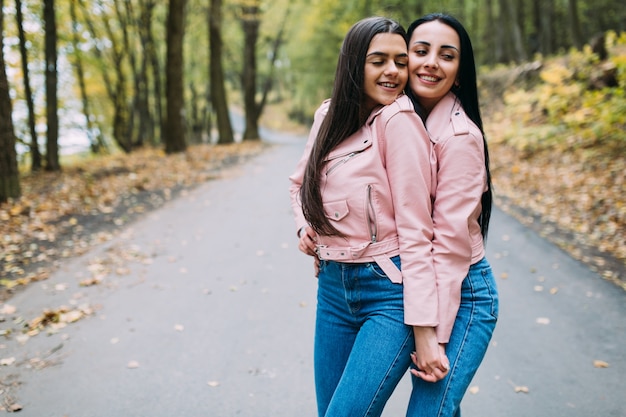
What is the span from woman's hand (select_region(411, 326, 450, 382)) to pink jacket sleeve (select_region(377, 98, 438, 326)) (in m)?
0.06

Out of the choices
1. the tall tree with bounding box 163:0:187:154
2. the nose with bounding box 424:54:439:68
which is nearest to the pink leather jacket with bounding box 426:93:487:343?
the nose with bounding box 424:54:439:68

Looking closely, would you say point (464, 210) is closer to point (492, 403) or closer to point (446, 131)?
point (446, 131)

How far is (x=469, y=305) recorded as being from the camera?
1.89 metres

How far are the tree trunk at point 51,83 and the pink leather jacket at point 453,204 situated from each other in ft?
46.9

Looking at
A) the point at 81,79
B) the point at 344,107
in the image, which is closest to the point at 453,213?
the point at 344,107

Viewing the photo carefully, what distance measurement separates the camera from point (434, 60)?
199cm

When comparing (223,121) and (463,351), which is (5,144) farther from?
(223,121)

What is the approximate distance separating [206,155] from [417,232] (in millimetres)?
16201

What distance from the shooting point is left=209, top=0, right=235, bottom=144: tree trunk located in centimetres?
2089

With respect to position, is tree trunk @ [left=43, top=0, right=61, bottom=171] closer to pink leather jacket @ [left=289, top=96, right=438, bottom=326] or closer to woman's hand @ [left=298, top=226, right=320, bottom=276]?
woman's hand @ [left=298, top=226, right=320, bottom=276]

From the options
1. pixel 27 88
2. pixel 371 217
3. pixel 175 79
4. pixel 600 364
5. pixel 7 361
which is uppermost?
pixel 175 79

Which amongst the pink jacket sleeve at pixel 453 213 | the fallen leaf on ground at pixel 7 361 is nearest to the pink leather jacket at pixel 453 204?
the pink jacket sleeve at pixel 453 213

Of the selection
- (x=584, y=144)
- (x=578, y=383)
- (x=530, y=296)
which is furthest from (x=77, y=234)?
(x=584, y=144)

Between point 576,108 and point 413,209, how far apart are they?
1248 cm
